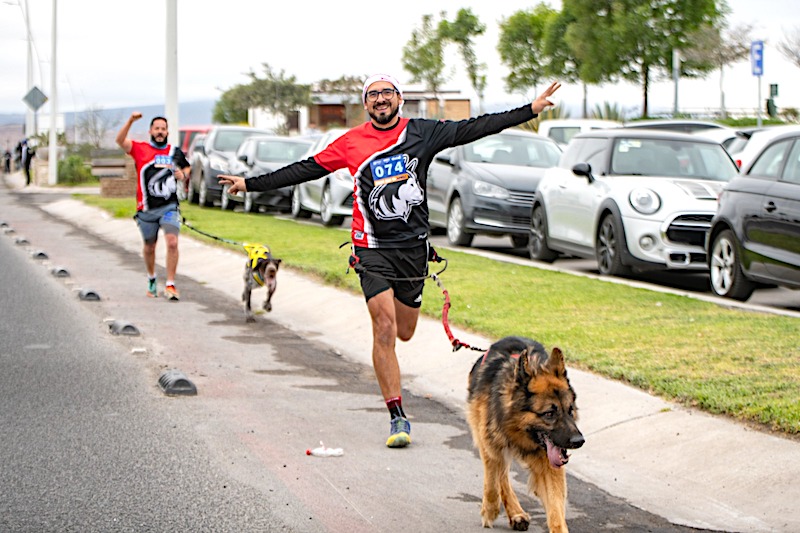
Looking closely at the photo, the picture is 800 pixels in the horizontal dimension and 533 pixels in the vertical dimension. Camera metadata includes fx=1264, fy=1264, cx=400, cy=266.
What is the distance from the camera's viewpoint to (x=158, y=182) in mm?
14211

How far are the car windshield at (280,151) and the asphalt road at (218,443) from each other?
1468cm

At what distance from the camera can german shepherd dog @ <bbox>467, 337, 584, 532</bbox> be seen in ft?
17.6

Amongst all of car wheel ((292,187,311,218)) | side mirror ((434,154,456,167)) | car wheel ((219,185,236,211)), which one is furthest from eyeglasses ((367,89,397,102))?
car wheel ((219,185,236,211))

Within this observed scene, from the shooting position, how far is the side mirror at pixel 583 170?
1550 cm

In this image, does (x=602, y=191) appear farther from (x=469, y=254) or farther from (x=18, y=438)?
(x=18, y=438)

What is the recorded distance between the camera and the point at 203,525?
5695mm

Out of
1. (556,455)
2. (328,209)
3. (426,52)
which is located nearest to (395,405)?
(556,455)

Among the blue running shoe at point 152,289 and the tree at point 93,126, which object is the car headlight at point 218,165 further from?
the tree at point 93,126

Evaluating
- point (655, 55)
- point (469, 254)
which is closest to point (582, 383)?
point (469, 254)

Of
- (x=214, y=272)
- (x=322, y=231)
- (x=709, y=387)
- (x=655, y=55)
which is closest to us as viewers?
(x=709, y=387)

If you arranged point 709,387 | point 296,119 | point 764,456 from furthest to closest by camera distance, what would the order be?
point 296,119 → point 709,387 → point 764,456

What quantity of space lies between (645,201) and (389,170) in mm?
7721

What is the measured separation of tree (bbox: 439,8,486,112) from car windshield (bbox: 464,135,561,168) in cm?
4347

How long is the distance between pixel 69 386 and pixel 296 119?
2709 inches
